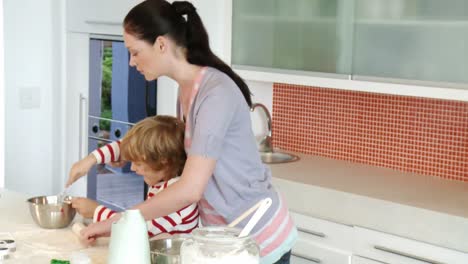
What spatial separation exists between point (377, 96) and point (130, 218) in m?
2.17

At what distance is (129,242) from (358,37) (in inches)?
78.3

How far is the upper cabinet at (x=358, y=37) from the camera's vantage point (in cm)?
319

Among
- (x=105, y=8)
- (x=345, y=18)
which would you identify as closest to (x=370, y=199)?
(x=345, y=18)

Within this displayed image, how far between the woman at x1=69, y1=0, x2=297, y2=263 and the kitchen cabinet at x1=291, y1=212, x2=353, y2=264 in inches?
34.9

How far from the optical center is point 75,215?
254cm

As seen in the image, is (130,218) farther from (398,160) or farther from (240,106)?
(398,160)

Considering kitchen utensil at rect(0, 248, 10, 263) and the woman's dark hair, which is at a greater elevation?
the woman's dark hair

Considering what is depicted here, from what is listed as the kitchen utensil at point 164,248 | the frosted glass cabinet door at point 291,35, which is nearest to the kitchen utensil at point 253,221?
the kitchen utensil at point 164,248

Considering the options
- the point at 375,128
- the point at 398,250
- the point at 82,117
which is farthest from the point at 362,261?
the point at 82,117

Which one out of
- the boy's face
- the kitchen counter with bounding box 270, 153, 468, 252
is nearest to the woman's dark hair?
the boy's face

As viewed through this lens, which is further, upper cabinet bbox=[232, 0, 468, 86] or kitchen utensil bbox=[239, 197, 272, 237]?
upper cabinet bbox=[232, 0, 468, 86]

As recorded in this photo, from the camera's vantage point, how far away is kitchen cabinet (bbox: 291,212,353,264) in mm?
3238

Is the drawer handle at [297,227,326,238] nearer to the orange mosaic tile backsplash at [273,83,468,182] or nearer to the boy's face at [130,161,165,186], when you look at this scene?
the orange mosaic tile backsplash at [273,83,468,182]

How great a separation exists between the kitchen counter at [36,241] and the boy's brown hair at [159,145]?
0.95 ft
